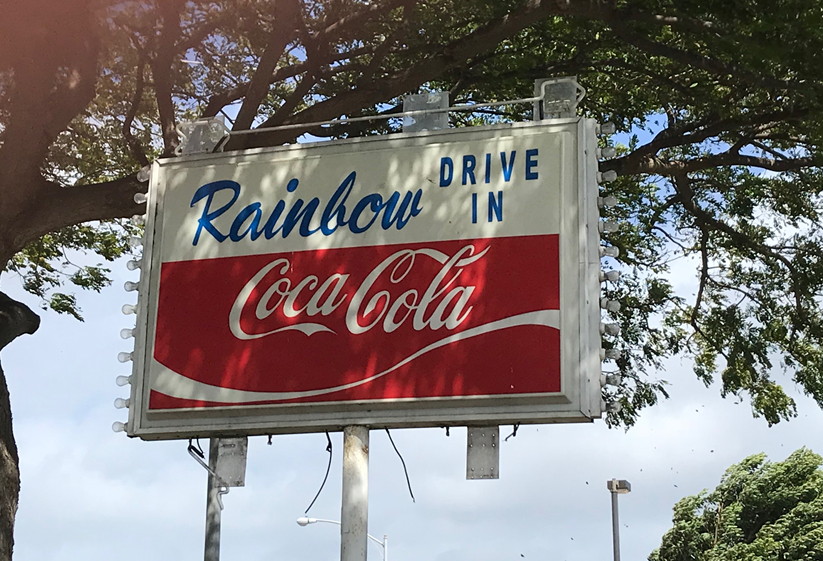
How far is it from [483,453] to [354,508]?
3.48 ft

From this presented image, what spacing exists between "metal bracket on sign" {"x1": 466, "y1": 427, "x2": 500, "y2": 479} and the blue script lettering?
6.33 feet

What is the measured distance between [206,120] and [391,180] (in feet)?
6.99

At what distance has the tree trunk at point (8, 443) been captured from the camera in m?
11.6

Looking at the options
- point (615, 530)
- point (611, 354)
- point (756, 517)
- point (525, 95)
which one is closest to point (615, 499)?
point (615, 530)

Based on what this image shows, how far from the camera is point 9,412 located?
40.3 feet

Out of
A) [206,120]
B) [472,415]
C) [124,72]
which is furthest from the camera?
[124,72]

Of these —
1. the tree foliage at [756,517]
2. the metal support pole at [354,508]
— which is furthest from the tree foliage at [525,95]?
the tree foliage at [756,517]

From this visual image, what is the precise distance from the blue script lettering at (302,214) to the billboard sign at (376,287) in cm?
1

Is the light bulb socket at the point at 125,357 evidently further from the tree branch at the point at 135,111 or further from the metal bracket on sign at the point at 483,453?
the tree branch at the point at 135,111

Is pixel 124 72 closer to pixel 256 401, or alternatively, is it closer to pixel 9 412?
pixel 9 412

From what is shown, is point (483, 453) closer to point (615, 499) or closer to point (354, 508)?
point (354, 508)

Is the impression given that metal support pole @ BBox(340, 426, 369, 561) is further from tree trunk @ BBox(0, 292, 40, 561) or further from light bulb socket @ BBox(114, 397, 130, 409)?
tree trunk @ BBox(0, 292, 40, 561)

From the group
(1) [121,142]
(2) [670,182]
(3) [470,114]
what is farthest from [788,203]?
(1) [121,142]

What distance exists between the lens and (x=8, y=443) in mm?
11984
